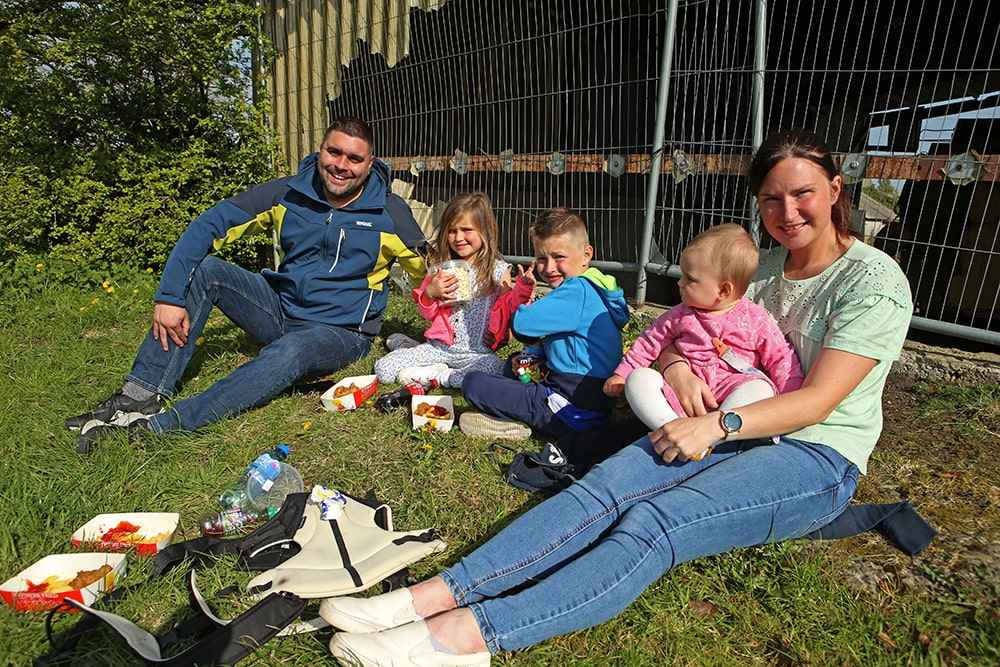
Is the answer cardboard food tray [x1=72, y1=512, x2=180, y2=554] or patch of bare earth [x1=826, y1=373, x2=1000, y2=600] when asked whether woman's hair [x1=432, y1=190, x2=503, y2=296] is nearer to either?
cardboard food tray [x1=72, y1=512, x2=180, y2=554]

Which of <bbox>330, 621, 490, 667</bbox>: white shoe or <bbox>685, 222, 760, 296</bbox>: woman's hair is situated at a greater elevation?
<bbox>685, 222, 760, 296</bbox>: woman's hair

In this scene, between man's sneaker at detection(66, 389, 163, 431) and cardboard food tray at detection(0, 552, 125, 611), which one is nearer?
cardboard food tray at detection(0, 552, 125, 611)

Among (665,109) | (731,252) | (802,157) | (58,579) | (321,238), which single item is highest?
(665,109)

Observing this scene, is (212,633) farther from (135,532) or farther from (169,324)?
(169,324)

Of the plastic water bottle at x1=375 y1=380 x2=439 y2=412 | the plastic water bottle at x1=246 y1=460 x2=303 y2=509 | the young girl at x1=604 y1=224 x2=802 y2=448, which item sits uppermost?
the young girl at x1=604 y1=224 x2=802 y2=448

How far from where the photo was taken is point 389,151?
6.78m

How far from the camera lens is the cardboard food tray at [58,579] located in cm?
192

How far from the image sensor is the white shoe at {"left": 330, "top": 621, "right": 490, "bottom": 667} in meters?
1.62

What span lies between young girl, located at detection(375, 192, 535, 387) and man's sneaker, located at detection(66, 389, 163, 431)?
1238 millimetres

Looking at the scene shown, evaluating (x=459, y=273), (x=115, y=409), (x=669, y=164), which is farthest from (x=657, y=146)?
(x=115, y=409)

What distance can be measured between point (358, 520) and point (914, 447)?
2.53 meters

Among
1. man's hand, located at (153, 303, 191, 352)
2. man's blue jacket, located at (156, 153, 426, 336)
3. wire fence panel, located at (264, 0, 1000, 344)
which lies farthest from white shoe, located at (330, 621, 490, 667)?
wire fence panel, located at (264, 0, 1000, 344)

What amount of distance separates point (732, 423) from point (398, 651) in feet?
3.87

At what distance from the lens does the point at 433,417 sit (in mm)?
3227
